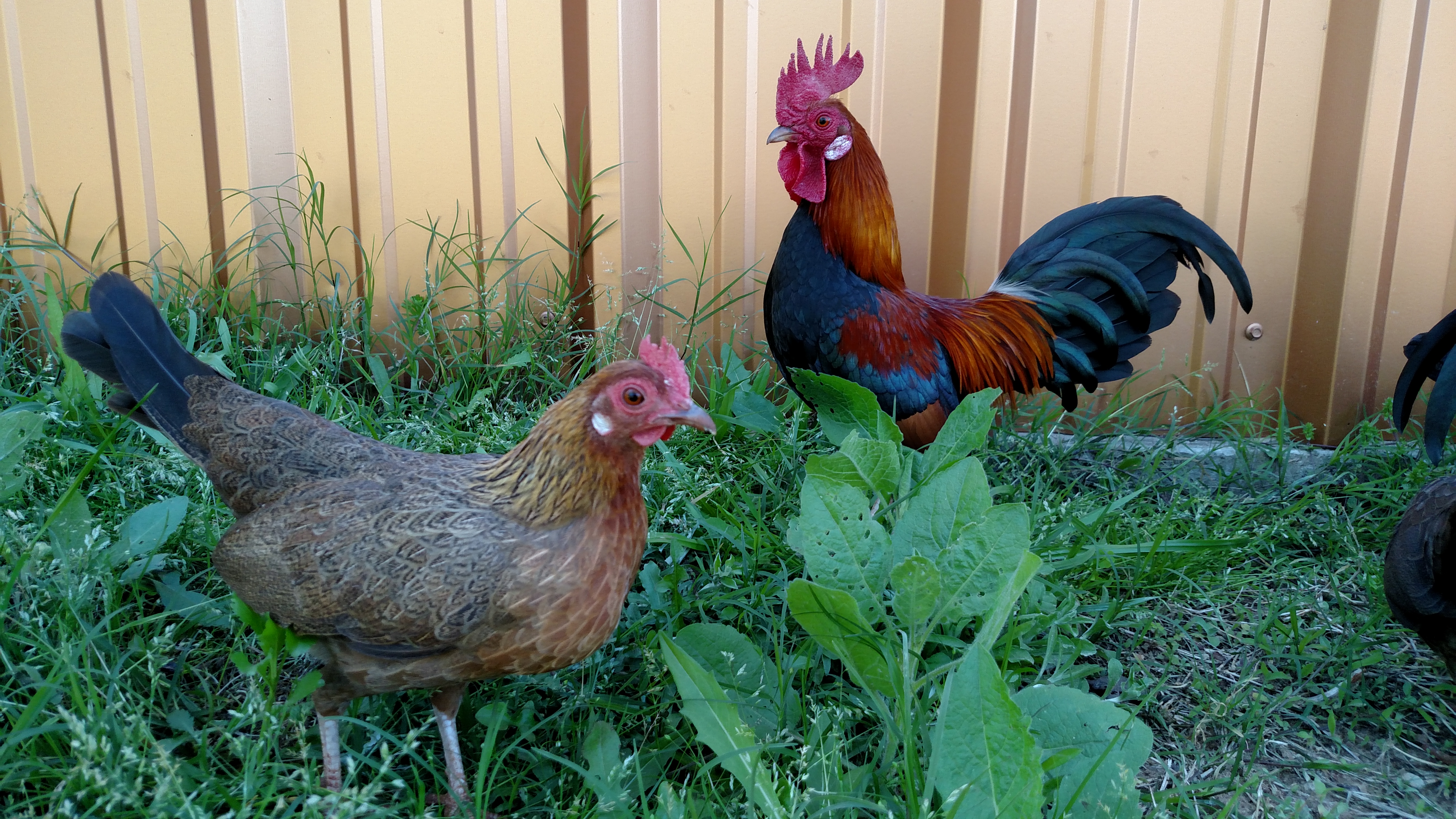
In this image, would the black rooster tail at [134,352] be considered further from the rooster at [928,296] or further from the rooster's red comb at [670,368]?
the rooster at [928,296]

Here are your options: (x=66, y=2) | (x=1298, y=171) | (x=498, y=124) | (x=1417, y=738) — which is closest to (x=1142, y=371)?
(x=1298, y=171)

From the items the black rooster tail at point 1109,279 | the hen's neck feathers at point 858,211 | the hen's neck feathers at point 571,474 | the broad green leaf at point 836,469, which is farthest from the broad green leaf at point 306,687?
the black rooster tail at point 1109,279

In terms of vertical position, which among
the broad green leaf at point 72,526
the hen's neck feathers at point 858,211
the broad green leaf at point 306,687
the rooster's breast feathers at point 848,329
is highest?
the hen's neck feathers at point 858,211

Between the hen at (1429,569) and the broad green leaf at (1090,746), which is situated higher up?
the hen at (1429,569)

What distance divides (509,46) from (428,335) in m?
1.23

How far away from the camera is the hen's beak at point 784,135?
9.52ft

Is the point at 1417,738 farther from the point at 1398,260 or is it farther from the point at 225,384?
the point at 225,384

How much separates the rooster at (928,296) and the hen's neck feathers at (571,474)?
1262mm

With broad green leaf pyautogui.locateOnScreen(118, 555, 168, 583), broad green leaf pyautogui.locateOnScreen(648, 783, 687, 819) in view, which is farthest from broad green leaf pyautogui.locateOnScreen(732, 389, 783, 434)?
broad green leaf pyautogui.locateOnScreen(118, 555, 168, 583)

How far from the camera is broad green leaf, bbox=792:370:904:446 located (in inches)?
91.4

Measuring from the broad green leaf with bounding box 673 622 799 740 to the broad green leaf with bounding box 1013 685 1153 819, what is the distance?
510mm

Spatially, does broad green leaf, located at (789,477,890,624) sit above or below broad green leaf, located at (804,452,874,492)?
below

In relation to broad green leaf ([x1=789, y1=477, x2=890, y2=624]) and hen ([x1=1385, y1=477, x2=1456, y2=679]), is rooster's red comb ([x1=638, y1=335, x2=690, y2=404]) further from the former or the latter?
hen ([x1=1385, y1=477, x2=1456, y2=679])

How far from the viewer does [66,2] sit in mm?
3268
